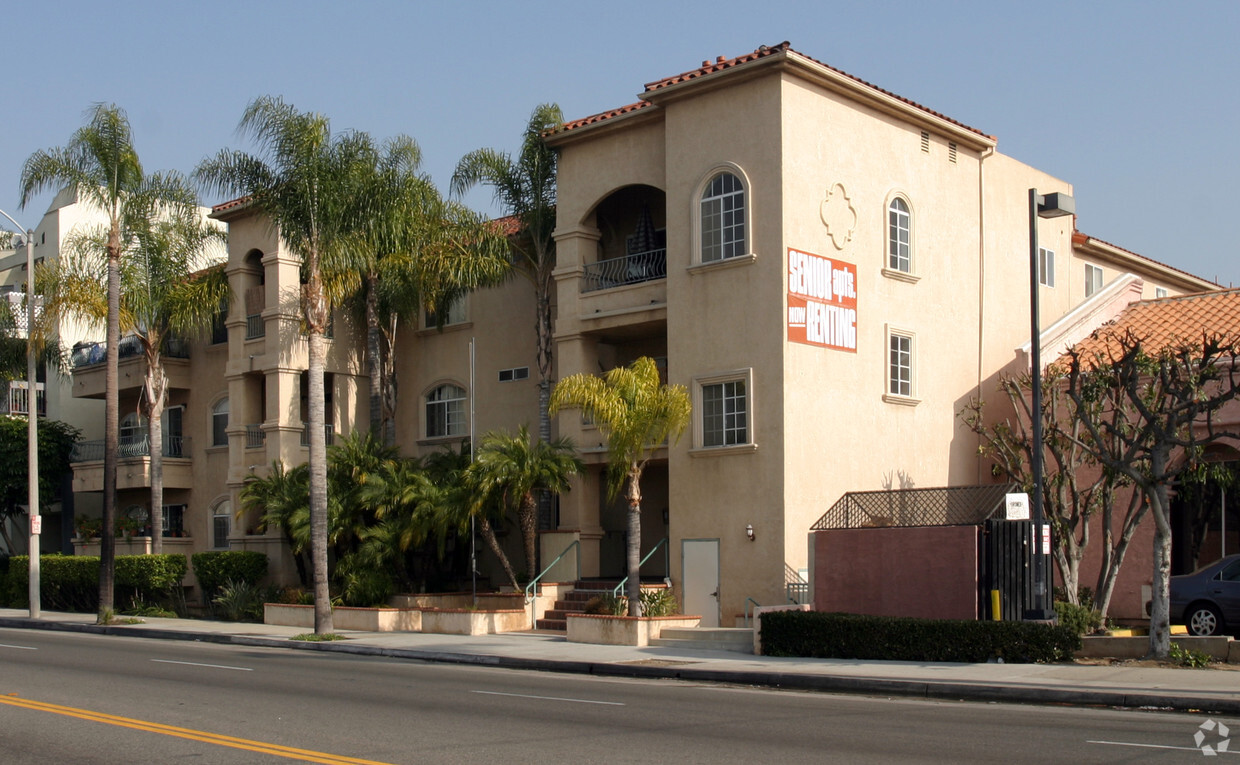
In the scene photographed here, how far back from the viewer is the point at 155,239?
34.2 metres

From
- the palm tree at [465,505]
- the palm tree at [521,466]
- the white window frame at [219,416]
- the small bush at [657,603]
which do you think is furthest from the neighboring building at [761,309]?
the white window frame at [219,416]

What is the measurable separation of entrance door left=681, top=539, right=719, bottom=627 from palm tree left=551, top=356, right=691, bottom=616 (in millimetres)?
2200

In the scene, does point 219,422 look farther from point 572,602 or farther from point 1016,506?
point 1016,506

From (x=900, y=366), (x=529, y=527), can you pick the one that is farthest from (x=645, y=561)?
(x=900, y=366)

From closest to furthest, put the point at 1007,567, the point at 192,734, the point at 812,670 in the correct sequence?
the point at 192,734, the point at 812,670, the point at 1007,567

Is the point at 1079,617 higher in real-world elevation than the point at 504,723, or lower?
lower

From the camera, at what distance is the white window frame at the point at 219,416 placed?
37.2 metres

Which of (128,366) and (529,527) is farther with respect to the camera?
(128,366)

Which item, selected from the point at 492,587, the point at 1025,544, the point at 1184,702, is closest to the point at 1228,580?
the point at 1025,544

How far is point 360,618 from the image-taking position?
28359 millimetres

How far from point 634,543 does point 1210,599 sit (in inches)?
391

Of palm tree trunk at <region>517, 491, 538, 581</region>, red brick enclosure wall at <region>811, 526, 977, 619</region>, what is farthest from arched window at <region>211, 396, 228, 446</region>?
red brick enclosure wall at <region>811, 526, 977, 619</region>

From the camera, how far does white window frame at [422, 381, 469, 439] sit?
3338cm

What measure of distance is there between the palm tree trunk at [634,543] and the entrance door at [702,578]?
1893 millimetres
